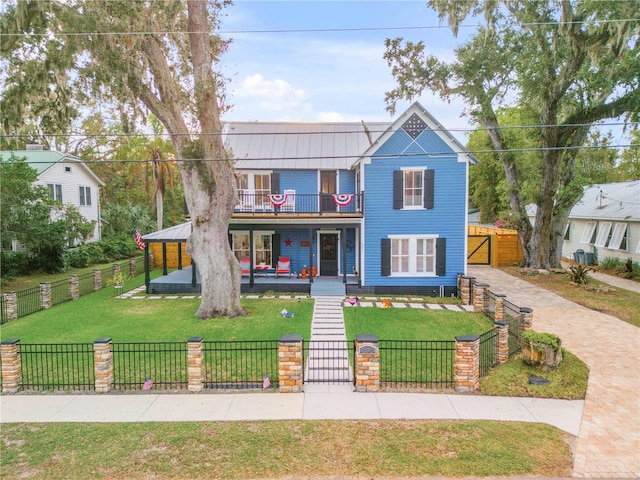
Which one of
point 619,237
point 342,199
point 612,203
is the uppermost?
point 612,203

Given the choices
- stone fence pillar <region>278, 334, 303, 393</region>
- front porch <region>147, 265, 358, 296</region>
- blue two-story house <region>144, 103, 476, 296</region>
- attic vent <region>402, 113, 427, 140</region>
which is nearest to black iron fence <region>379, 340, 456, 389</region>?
stone fence pillar <region>278, 334, 303, 393</region>

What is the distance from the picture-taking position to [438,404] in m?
7.77

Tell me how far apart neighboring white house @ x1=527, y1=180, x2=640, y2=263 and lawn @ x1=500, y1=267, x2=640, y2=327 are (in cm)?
408

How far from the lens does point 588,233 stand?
25.5 metres

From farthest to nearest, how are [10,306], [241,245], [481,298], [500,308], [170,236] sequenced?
[241,245]
[170,236]
[481,298]
[10,306]
[500,308]

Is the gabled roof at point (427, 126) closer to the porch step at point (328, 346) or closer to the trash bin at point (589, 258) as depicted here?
the porch step at point (328, 346)

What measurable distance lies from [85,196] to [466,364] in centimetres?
2851

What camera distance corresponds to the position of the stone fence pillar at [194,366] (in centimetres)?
823

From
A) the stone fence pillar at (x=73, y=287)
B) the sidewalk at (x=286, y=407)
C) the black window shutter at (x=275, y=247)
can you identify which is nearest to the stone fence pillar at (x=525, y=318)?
the sidewalk at (x=286, y=407)

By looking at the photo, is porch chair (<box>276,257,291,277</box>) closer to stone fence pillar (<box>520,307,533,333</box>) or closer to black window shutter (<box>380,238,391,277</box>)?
black window shutter (<box>380,238,391,277</box>)

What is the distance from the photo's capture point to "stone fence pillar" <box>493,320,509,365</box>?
952 cm

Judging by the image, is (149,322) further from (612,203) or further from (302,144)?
(612,203)

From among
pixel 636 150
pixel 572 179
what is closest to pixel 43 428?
pixel 572 179

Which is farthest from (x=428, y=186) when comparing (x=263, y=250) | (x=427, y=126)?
(x=263, y=250)
